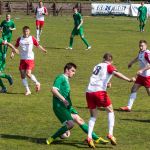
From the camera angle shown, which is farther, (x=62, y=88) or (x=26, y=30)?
(x=26, y=30)

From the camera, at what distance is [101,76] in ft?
39.4

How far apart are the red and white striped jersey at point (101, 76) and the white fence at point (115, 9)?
51.2 metres

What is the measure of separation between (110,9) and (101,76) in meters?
51.8

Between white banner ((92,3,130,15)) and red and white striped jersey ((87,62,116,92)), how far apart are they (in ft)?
168

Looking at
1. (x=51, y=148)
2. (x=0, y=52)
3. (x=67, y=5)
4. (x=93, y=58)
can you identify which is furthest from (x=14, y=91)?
(x=67, y=5)

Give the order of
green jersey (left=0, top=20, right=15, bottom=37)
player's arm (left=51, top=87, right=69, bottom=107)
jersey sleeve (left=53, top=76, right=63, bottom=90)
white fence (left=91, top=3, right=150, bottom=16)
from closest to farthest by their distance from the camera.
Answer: player's arm (left=51, top=87, right=69, bottom=107), jersey sleeve (left=53, top=76, right=63, bottom=90), green jersey (left=0, top=20, right=15, bottom=37), white fence (left=91, top=3, right=150, bottom=16)

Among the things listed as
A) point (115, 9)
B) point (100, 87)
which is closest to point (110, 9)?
point (115, 9)

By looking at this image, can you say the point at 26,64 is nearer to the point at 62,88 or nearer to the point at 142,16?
the point at 62,88

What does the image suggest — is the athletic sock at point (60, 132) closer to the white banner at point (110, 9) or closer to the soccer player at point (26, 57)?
the soccer player at point (26, 57)

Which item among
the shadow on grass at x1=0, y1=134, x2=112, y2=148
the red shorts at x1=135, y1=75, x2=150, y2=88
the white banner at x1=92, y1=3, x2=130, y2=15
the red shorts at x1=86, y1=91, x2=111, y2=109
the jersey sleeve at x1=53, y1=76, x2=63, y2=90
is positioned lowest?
the white banner at x1=92, y1=3, x2=130, y2=15

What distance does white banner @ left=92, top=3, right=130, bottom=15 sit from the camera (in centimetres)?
6295

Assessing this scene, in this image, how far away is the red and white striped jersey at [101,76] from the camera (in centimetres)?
1199

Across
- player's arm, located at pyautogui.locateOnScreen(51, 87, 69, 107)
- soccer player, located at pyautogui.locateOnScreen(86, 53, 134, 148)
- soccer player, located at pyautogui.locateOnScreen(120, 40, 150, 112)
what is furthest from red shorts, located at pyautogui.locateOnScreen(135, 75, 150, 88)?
player's arm, located at pyautogui.locateOnScreen(51, 87, 69, 107)

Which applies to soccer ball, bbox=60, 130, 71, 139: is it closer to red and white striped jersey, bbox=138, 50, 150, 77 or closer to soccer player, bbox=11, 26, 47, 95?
red and white striped jersey, bbox=138, 50, 150, 77
